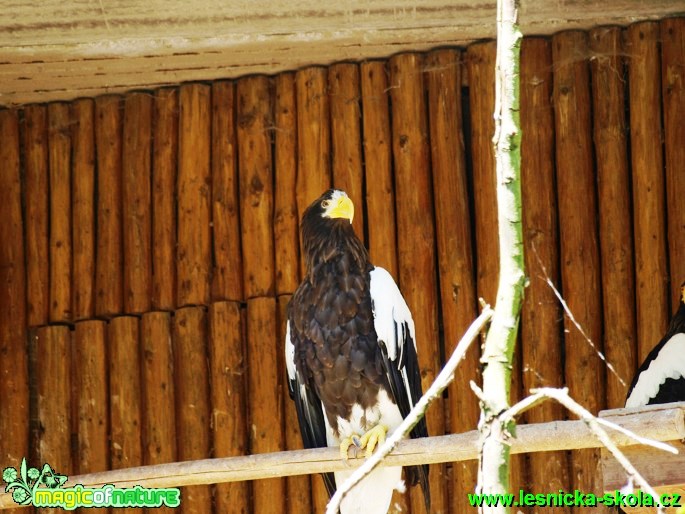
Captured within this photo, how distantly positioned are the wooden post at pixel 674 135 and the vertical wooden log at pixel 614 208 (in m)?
0.18

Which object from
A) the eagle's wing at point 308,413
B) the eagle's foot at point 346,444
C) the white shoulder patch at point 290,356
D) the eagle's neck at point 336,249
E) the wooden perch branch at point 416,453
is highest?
the eagle's neck at point 336,249

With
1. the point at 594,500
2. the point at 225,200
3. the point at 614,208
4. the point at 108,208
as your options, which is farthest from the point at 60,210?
the point at 594,500

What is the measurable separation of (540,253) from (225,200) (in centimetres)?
149

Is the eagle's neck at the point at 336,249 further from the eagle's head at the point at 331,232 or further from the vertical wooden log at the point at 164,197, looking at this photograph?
the vertical wooden log at the point at 164,197

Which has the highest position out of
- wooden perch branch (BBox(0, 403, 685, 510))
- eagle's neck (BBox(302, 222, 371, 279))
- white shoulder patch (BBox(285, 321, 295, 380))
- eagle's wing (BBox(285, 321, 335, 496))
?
eagle's neck (BBox(302, 222, 371, 279))

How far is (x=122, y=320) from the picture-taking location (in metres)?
5.85

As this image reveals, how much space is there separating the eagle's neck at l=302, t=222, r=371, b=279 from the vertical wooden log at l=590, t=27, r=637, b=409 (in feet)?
3.89

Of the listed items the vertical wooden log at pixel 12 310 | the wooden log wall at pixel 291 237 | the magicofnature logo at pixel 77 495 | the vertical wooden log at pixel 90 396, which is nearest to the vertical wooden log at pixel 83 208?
the wooden log wall at pixel 291 237

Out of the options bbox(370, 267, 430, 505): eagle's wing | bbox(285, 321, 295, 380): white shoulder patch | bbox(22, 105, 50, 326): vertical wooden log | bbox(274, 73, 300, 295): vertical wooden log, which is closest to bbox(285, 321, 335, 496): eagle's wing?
bbox(285, 321, 295, 380): white shoulder patch

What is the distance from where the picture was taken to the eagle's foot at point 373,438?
445 cm

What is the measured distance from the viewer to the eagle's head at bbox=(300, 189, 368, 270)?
488cm

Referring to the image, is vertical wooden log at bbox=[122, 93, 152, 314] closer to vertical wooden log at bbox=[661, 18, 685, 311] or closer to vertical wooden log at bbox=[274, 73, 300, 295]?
vertical wooden log at bbox=[274, 73, 300, 295]

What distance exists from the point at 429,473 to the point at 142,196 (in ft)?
6.33

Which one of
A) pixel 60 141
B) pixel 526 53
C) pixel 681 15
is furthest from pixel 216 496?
pixel 681 15
